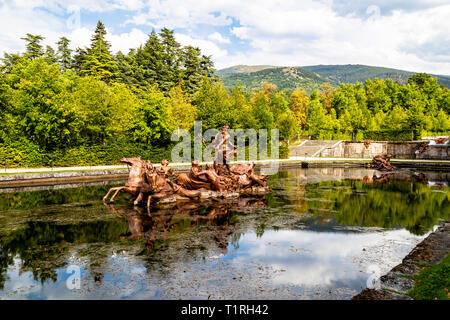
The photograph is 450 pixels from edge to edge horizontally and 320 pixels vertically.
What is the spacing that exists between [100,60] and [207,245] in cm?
5480

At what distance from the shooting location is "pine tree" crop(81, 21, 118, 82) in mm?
53688

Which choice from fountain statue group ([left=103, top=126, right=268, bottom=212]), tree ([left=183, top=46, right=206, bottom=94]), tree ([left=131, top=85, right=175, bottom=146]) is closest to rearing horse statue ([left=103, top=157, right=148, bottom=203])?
fountain statue group ([left=103, top=126, right=268, bottom=212])

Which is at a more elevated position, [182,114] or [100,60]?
[100,60]

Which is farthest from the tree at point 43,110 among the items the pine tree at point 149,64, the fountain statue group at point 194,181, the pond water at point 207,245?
the pine tree at point 149,64

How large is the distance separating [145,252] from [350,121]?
61988 mm

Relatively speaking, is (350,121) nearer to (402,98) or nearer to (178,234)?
(402,98)

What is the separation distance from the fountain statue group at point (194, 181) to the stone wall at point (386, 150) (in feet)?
118

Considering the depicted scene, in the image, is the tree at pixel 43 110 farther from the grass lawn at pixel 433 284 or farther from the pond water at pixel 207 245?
the grass lawn at pixel 433 284

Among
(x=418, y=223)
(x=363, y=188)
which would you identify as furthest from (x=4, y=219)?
(x=363, y=188)

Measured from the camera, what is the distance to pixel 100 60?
56.9m

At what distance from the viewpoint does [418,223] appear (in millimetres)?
14180

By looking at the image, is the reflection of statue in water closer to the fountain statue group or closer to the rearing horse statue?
the fountain statue group

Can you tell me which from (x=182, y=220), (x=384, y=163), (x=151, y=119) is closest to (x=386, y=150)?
(x=384, y=163)

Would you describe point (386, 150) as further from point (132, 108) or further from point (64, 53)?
point (64, 53)
